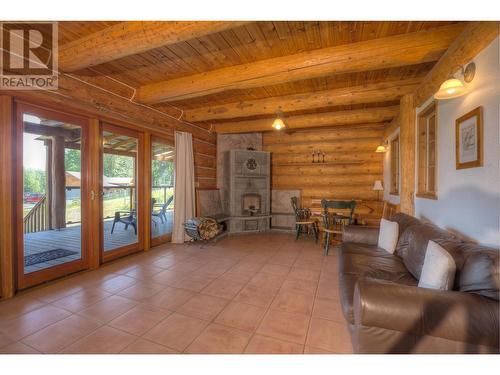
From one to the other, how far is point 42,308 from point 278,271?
2588mm

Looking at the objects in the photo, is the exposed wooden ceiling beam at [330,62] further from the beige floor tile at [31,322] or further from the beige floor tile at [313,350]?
the beige floor tile at [31,322]

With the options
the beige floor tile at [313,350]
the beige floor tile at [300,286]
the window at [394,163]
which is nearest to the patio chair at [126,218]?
the beige floor tile at [300,286]

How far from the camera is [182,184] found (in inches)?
176

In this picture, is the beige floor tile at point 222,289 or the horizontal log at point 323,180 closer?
the beige floor tile at point 222,289

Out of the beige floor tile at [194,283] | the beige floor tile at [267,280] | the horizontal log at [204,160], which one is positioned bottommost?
the beige floor tile at [267,280]

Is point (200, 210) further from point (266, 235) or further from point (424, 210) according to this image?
point (424, 210)

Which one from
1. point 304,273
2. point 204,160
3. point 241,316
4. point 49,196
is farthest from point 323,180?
point 49,196

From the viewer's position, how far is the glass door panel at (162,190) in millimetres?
4227

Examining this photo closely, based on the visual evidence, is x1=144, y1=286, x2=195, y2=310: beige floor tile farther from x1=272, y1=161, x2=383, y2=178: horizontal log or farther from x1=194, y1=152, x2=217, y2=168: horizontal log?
x1=272, y1=161, x2=383, y2=178: horizontal log

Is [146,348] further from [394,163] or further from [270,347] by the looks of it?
[394,163]

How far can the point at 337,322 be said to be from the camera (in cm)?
191

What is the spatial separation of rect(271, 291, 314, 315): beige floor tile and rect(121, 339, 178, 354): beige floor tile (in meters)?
1.01

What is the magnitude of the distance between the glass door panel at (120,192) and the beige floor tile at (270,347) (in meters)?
2.79
